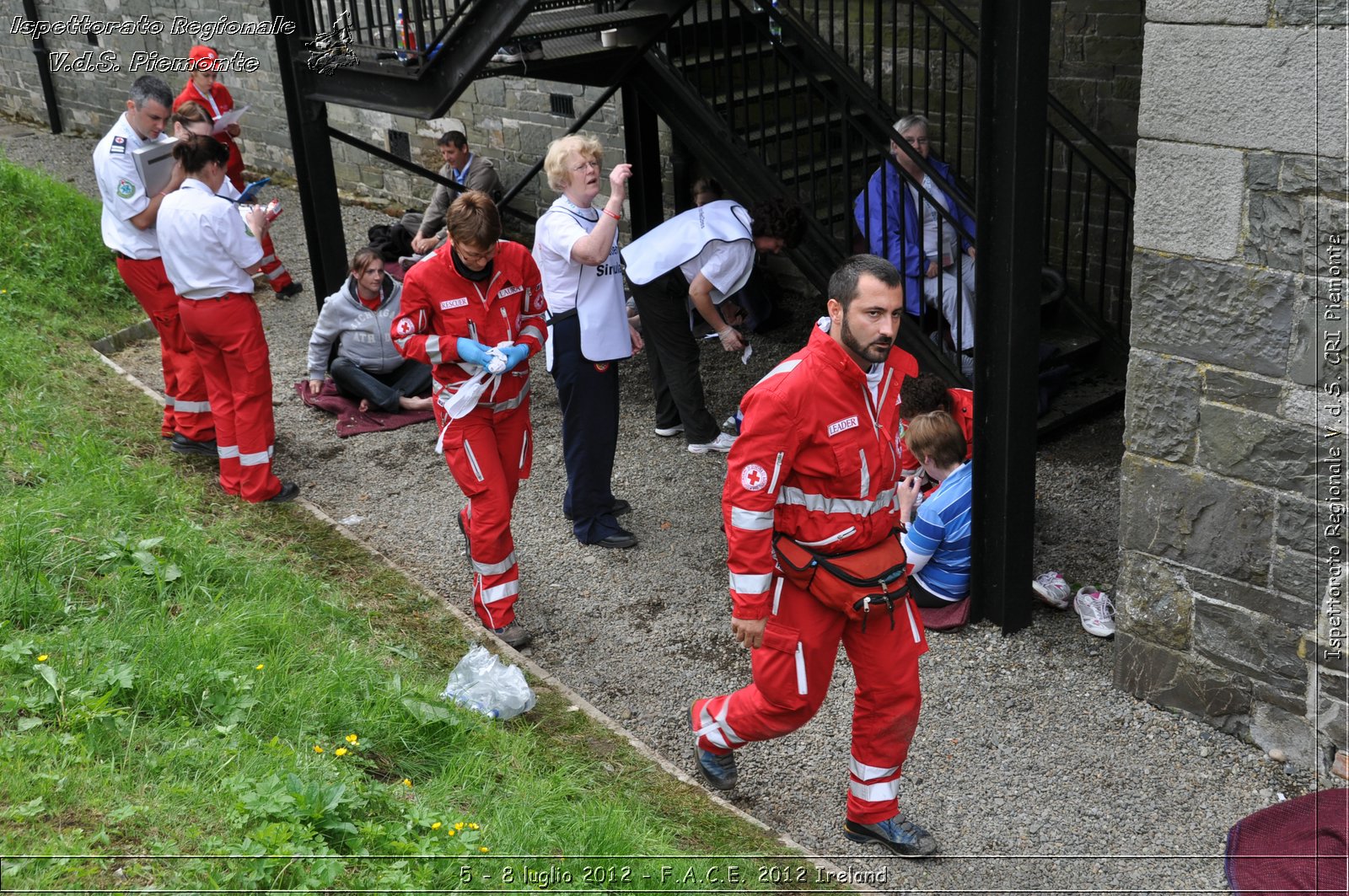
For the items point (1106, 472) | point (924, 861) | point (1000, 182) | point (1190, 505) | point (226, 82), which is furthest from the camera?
point (226, 82)

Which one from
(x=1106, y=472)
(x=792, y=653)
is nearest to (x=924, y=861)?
(x=792, y=653)

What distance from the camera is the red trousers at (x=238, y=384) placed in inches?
256

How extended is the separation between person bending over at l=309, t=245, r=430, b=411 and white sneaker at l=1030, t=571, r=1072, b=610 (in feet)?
13.5

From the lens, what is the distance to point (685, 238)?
6609 mm

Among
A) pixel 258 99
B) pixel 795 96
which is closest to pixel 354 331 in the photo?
pixel 795 96

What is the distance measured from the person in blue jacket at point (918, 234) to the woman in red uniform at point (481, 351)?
2.20 m

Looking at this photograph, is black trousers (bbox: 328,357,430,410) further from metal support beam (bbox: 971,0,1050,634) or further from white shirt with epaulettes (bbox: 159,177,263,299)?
metal support beam (bbox: 971,0,1050,634)

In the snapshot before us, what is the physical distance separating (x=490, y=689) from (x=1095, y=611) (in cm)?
257

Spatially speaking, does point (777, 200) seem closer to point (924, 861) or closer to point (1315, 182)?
point (1315, 182)

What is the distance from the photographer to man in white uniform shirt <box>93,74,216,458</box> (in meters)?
7.01

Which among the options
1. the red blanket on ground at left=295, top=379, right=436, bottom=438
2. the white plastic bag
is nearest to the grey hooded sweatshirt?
the red blanket on ground at left=295, top=379, right=436, bottom=438

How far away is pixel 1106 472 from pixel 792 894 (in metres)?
3.73

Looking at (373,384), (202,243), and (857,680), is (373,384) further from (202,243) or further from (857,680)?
(857,680)

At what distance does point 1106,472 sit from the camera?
6758mm
